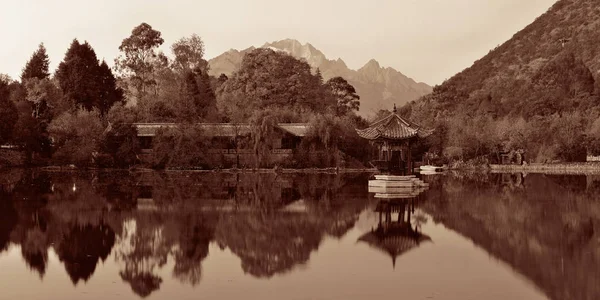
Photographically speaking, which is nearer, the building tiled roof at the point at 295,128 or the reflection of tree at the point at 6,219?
the reflection of tree at the point at 6,219

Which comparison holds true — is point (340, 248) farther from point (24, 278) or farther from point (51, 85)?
point (51, 85)

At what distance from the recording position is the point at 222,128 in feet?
152

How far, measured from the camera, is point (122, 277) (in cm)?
1082

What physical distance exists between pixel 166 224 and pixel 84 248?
11.3ft

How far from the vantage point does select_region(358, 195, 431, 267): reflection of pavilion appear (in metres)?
14.1

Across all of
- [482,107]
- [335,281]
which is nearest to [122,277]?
[335,281]

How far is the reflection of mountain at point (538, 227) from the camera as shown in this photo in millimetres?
10969

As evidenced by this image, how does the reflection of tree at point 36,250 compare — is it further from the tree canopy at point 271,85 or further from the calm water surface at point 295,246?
the tree canopy at point 271,85

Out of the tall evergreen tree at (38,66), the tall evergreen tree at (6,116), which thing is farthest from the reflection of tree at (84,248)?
the tall evergreen tree at (38,66)

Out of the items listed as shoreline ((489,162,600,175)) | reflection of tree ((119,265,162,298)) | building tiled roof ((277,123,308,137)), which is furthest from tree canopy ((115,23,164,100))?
reflection of tree ((119,265,162,298))

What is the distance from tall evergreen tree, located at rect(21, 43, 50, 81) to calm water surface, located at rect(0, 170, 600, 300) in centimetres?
3886

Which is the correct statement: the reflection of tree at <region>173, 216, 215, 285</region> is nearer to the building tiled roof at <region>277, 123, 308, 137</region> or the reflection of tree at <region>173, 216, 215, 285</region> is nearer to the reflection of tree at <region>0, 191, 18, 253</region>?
the reflection of tree at <region>0, 191, 18, 253</region>

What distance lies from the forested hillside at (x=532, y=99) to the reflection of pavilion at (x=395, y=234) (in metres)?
33.8

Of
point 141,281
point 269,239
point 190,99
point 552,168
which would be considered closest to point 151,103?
point 190,99
